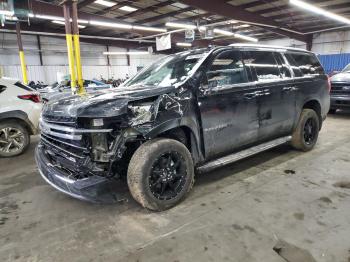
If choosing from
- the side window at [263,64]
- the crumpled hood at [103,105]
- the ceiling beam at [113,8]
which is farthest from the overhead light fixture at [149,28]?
the crumpled hood at [103,105]

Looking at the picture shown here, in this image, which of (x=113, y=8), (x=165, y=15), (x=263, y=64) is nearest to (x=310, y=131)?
(x=263, y=64)

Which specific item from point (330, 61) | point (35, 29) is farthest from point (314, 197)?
point (330, 61)

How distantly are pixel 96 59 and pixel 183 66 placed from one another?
72.7 ft

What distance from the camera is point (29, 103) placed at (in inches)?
193

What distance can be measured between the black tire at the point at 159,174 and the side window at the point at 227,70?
0.89 meters

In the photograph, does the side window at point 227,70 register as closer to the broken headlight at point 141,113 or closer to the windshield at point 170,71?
the windshield at point 170,71

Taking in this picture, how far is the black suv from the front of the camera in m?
2.42

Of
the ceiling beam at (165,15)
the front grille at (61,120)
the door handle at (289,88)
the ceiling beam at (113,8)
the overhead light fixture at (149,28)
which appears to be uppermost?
the ceiling beam at (113,8)

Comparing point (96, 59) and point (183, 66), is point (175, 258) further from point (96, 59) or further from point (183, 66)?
point (96, 59)

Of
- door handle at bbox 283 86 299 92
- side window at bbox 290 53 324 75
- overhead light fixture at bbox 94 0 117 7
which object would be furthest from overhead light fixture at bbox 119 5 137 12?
door handle at bbox 283 86 299 92

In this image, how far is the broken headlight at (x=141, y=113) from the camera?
2.45 m

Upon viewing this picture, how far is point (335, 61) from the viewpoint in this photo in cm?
1877

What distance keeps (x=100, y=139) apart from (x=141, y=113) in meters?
0.44

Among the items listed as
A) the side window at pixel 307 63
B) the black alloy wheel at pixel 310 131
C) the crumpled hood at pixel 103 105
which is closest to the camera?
the crumpled hood at pixel 103 105
